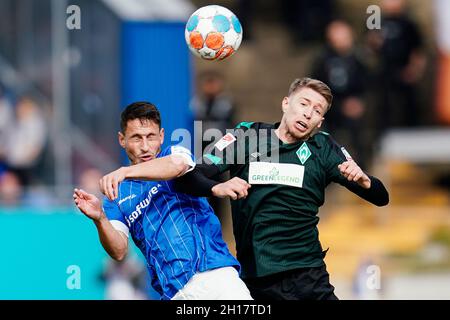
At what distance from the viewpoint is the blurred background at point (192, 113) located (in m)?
12.9

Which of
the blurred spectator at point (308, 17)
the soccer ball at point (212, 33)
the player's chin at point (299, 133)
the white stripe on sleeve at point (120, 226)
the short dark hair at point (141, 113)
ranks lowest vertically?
the white stripe on sleeve at point (120, 226)

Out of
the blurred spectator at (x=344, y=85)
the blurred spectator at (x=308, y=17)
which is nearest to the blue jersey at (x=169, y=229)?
the blurred spectator at (x=344, y=85)

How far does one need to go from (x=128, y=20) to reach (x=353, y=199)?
413 centimetres

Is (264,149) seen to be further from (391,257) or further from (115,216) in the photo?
(391,257)

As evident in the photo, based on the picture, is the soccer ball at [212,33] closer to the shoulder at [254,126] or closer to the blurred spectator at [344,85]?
the shoulder at [254,126]

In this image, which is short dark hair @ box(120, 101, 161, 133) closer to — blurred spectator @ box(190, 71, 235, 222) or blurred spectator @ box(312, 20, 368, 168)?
blurred spectator @ box(190, 71, 235, 222)

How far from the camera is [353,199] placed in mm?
15680

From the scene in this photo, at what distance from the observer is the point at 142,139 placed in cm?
682

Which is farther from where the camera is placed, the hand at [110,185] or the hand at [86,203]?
the hand at [86,203]

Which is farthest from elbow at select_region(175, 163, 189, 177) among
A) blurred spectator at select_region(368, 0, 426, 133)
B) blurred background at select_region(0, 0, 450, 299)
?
blurred spectator at select_region(368, 0, 426, 133)

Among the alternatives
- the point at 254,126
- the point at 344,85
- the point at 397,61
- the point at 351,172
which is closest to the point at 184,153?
the point at 254,126

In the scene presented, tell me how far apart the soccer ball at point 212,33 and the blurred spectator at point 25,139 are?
6.16m

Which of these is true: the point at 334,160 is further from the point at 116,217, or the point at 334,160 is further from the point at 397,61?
the point at 397,61
